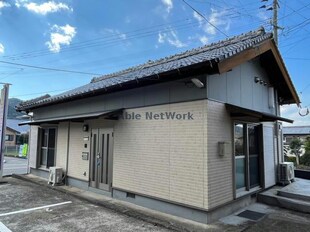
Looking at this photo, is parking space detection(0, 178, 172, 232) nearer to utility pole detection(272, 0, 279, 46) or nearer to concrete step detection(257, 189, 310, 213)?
Result: concrete step detection(257, 189, 310, 213)

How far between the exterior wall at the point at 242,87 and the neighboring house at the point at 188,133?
27 millimetres

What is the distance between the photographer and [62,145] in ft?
31.2

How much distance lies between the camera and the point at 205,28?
31.0 feet

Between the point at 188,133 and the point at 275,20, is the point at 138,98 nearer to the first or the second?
the point at 188,133

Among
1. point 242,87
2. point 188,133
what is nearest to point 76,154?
point 188,133

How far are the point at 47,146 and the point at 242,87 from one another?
834 centimetres

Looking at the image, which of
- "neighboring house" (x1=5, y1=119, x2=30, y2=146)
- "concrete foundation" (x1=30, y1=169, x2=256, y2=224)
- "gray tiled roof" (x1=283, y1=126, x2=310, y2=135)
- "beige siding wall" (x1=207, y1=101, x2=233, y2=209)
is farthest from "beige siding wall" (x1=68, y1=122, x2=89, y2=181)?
"neighboring house" (x1=5, y1=119, x2=30, y2=146)

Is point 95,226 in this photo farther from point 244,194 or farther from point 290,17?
point 290,17

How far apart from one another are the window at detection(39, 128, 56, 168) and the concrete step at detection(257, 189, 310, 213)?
8058mm

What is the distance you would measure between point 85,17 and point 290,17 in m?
9.53

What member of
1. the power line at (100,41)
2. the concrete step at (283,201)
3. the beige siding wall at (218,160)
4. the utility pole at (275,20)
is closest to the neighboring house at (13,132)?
the power line at (100,41)

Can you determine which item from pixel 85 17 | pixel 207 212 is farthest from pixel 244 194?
pixel 85 17

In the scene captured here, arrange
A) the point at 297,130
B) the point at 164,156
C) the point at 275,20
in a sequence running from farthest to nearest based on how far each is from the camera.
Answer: the point at 297,130 < the point at 275,20 < the point at 164,156

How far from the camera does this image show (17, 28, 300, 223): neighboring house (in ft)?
17.4
